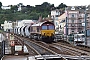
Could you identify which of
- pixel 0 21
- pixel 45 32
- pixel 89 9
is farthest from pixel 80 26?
pixel 0 21

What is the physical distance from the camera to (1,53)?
668 inches

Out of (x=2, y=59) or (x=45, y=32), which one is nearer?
(x=2, y=59)

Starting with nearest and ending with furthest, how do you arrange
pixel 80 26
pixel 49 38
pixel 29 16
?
pixel 49 38 → pixel 80 26 → pixel 29 16

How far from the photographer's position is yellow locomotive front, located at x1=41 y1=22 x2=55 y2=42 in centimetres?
3709

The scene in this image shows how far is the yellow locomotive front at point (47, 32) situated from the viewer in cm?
3709

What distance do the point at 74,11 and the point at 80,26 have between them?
4.36 m

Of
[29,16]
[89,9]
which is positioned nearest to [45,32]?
[89,9]

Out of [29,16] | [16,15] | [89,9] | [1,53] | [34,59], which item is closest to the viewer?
[34,59]

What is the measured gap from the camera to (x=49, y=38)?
1464 inches

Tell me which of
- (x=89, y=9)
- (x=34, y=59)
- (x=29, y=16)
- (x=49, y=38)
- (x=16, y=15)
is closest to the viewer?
(x=34, y=59)

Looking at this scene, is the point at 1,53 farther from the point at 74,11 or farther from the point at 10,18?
the point at 10,18

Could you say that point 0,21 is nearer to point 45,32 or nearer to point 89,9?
point 89,9

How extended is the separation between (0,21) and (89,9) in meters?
76.3

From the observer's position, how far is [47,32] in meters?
37.3
